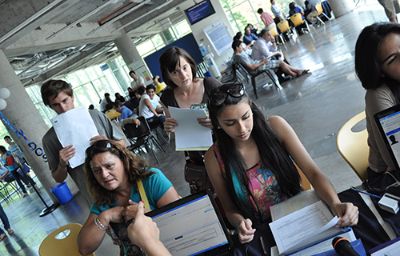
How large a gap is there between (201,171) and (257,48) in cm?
601

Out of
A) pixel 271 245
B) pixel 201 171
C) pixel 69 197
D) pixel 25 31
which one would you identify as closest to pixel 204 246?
pixel 271 245

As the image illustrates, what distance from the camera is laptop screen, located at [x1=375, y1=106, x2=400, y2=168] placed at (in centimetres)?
112

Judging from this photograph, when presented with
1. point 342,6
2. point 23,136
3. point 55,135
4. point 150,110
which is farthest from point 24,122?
point 342,6

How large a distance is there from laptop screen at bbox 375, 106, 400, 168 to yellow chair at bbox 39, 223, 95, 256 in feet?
5.47

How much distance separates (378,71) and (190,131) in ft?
3.32

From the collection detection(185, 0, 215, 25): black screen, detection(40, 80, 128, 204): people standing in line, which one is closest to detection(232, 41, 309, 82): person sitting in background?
detection(40, 80, 128, 204): people standing in line

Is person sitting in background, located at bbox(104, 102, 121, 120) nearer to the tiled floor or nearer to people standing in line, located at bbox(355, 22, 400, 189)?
the tiled floor

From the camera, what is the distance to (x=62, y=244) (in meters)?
2.01

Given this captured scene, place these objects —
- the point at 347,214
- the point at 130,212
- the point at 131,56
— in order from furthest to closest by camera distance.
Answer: the point at 131,56, the point at 130,212, the point at 347,214

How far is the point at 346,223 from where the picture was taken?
1.01 m

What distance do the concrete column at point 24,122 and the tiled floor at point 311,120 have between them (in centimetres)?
99

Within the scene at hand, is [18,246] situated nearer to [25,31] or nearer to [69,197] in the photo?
[69,197]

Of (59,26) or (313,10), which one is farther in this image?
(313,10)

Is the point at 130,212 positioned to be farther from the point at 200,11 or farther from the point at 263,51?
the point at 200,11
